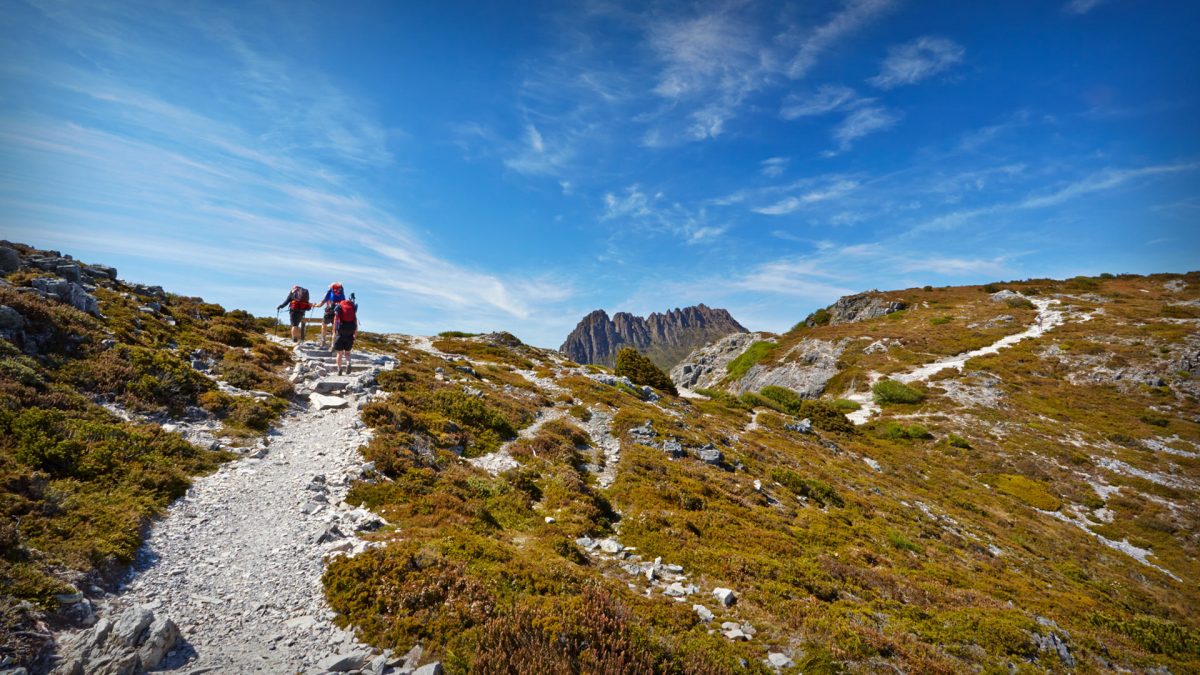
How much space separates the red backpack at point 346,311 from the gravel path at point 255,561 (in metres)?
8.27

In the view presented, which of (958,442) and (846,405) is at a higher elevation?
(846,405)

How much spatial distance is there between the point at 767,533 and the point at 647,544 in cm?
440

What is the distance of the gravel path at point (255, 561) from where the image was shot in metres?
6.44

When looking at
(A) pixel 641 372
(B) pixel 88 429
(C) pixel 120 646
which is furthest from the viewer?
(A) pixel 641 372

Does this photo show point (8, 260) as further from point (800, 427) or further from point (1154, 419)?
point (1154, 419)

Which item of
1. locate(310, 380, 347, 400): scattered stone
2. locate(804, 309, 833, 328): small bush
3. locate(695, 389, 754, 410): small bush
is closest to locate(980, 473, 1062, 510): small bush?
locate(695, 389, 754, 410): small bush

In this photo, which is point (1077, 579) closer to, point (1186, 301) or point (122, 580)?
point (122, 580)

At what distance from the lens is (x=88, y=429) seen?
34.7ft

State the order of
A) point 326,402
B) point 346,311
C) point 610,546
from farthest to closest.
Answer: point 346,311 < point 326,402 < point 610,546

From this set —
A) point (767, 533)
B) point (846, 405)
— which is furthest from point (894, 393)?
point (767, 533)

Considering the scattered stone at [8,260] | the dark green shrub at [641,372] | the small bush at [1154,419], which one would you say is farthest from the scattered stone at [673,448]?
the small bush at [1154,419]

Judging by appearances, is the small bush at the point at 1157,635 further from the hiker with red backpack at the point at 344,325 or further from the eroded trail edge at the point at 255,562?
the hiker with red backpack at the point at 344,325

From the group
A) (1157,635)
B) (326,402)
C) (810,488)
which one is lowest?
(1157,635)

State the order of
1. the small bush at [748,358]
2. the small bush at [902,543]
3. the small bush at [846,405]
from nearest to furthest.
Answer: the small bush at [902,543] < the small bush at [846,405] < the small bush at [748,358]
